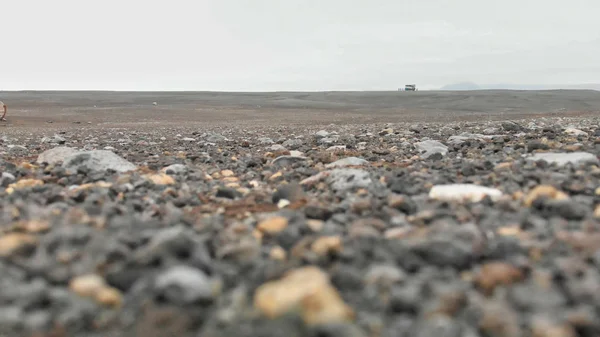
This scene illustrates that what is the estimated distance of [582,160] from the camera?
4875 mm

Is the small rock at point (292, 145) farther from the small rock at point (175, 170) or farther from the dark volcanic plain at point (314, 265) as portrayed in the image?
the dark volcanic plain at point (314, 265)

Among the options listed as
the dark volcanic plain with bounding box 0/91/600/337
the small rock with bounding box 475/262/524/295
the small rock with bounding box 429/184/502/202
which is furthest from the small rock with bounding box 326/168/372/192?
the small rock with bounding box 475/262/524/295

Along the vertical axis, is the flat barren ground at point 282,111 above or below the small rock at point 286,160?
below

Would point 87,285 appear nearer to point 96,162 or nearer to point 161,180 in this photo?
point 161,180

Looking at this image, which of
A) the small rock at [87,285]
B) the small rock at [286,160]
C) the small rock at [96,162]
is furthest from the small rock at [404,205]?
the small rock at [96,162]

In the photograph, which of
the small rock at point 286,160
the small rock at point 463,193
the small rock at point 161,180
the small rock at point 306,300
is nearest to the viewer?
the small rock at point 306,300

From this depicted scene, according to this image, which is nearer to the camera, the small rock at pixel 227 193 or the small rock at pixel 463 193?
the small rock at pixel 463 193

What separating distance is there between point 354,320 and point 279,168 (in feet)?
14.3

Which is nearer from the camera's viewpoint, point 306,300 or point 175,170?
point 306,300

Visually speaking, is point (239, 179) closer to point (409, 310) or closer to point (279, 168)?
point (279, 168)

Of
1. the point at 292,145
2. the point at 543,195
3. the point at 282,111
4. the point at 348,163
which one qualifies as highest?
the point at 543,195

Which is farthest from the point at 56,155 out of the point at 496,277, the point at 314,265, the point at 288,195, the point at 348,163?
the point at 496,277

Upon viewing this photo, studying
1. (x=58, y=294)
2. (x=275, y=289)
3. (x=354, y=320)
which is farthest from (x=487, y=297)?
(x=58, y=294)

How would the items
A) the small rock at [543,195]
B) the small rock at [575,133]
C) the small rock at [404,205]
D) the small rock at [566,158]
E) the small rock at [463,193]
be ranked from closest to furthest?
the small rock at [543,195]
the small rock at [404,205]
the small rock at [463,193]
the small rock at [566,158]
the small rock at [575,133]
